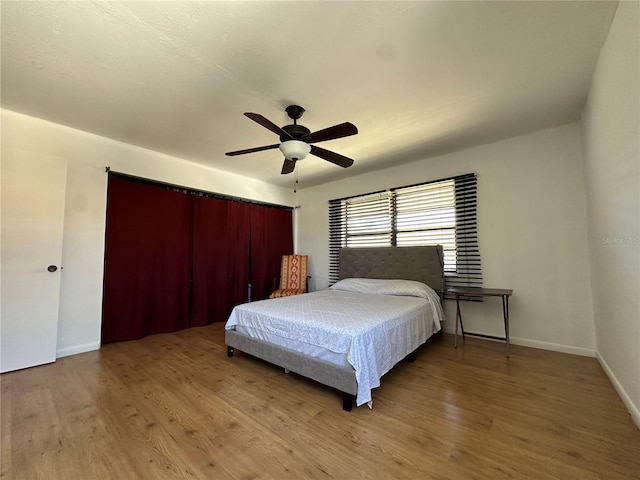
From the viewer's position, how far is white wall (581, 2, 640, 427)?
1521 millimetres

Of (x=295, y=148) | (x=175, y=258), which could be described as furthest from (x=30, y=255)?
(x=295, y=148)

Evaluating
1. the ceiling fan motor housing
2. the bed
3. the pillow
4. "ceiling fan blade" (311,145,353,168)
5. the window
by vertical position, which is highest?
the ceiling fan motor housing

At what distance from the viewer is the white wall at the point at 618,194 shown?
59.9 inches

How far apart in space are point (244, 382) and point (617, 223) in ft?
10.4

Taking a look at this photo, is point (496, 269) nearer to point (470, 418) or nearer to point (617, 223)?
point (617, 223)

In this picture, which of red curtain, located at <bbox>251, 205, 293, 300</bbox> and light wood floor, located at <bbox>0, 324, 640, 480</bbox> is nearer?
light wood floor, located at <bbox>0, 324, 640, 480</bbox>

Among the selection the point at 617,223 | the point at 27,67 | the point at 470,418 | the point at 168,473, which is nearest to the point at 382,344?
the point at 470,418

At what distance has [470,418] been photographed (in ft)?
5.94

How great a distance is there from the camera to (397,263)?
13.3 ft

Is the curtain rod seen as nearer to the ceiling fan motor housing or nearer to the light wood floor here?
the light wood floor

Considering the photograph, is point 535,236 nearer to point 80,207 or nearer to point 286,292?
point 286,292

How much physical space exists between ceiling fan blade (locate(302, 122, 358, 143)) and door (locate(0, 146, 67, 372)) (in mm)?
2857

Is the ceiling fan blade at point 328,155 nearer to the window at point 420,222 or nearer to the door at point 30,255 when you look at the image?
the window at point 420,222

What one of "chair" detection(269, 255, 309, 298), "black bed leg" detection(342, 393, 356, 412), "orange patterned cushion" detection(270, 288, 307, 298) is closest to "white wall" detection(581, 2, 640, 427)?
"black bed leg" detection(342, 393, 356, 412)
